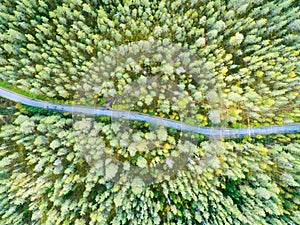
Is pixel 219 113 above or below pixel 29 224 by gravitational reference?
above

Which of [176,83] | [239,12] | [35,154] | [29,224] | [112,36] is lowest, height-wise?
[29,224]

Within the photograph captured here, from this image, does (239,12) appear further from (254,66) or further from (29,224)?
(29,224)

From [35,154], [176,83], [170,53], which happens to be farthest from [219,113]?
[35,154]

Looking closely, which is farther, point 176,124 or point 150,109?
point 176,124

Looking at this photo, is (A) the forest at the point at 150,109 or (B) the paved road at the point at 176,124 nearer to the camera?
(A) the forest at the point at 150,109

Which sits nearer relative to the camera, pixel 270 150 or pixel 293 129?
pixel 270 150

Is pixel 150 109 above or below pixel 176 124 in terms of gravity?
above

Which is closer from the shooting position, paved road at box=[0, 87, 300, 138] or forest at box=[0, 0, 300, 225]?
forest at box=[0, 0, 300, 225]
